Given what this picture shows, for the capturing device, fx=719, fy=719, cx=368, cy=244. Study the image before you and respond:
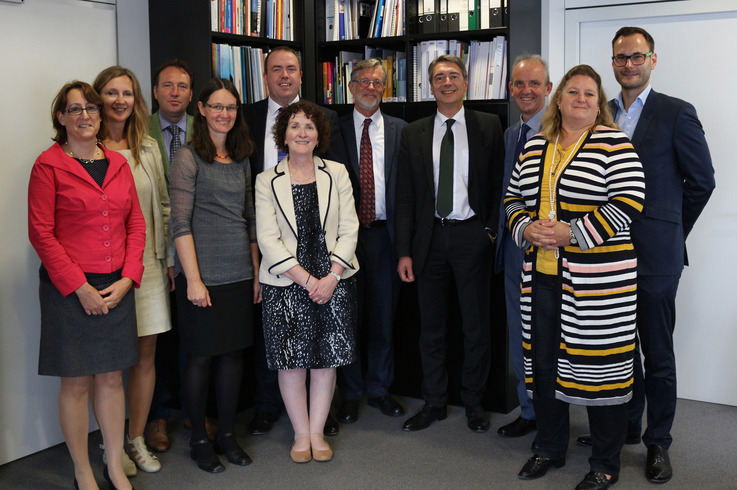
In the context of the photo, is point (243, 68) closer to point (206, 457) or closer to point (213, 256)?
point (213, 256)

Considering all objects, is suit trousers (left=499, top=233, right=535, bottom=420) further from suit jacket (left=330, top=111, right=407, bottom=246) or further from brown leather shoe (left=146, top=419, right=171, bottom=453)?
brown leather shoe (left=146, top=419, right=171, bottom=453)

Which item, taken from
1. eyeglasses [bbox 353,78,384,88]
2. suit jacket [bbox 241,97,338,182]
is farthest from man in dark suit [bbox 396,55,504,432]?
suit jacket [bbox 241,97,338,182]

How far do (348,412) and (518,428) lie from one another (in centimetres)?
91

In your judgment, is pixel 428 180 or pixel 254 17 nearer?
pixel 428 180

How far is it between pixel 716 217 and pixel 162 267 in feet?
9.72

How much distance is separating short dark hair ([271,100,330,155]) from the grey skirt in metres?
1.02

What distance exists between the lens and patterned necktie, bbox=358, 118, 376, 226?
385cm

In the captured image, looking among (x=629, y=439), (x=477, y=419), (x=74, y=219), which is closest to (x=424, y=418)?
(x=477, y=419)

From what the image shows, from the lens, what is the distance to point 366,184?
3854mm

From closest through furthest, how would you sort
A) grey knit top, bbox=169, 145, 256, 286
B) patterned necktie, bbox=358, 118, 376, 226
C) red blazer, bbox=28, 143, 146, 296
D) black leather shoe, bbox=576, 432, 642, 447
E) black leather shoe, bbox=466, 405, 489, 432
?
red blazer, bbox=28, 143, 146, 296
grey knit top, bbox=169, 145, 256, 286
black leather shoe, bbox=576, 432, 642, 447
black leather shoe, bbox=466, 405, 489, 432
patterned necktie, bbox=358, 118, 376, 226

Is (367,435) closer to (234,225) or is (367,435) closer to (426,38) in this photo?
(234,225)

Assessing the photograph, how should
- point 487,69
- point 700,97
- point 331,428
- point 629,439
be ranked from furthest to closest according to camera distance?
1. point 487,69
2. point 700,97
3. point 331,428
4. point 629,439

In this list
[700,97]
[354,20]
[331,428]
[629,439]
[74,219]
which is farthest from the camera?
[354,20]

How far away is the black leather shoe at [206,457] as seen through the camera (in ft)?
10.8
